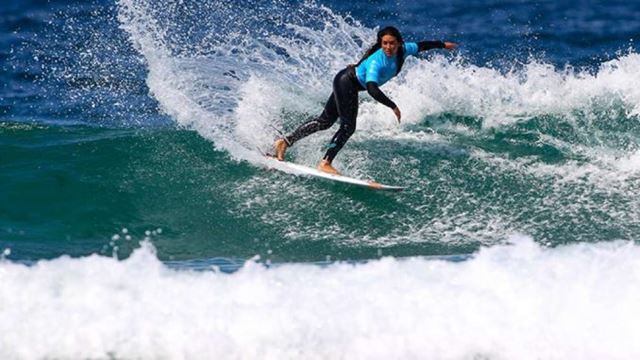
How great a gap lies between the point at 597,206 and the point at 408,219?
1829 millimetres

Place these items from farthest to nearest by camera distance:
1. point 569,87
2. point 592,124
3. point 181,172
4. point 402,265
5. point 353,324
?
1. point 569,87
2. point 592,124
3. point 181,172
4. point 402,265
5. point 353,324

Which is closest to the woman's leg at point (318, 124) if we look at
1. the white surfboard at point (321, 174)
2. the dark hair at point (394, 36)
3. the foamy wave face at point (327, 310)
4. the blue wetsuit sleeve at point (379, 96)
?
the white surfboard at point (321, 174)

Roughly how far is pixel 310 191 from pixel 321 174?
215 millimetres

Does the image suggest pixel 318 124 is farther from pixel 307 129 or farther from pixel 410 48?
pixel 410 48

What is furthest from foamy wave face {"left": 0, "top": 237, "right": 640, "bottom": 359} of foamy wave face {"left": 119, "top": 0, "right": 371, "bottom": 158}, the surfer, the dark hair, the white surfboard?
foamy wave face {"left": 119, "top": 0, "right": 371, "bottom": 158}

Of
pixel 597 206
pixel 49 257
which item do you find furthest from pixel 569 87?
pixel 49 257

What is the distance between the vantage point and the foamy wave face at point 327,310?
24.6ft

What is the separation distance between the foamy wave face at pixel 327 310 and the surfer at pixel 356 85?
2940 mm

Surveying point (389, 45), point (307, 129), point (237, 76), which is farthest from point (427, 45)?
point (237, 76)

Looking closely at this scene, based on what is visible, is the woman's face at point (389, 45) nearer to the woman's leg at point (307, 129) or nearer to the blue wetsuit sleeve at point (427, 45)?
the blue wetsuit sleeve at point (427, 45)

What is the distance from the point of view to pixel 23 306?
779cm

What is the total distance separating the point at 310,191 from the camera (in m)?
11.2

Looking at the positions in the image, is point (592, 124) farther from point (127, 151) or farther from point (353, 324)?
point (353, 324)

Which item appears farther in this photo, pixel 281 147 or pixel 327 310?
pixel 281 147
